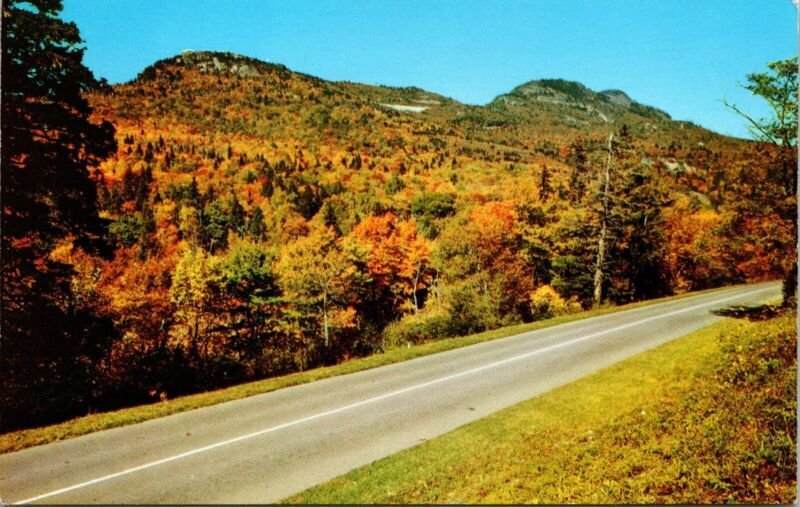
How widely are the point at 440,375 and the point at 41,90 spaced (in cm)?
1304

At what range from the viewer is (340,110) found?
19788 cm

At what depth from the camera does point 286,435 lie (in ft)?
30.7

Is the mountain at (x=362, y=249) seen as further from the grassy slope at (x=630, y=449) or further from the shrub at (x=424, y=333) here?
the grassy slope at (x=630, y=449)

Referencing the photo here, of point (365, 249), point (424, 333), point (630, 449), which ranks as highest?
point (365, 249)

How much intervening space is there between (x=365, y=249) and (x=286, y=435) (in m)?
42.6

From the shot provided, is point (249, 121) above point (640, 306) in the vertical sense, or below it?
above

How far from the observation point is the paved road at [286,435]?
7.25 metres

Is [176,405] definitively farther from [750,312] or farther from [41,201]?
[750,312]

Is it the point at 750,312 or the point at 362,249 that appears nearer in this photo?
the point at 750,312

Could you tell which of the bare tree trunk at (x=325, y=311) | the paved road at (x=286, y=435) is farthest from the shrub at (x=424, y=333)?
the bare tree trunk at (x=325, y=311)

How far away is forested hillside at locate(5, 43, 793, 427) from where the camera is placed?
55.1 feet

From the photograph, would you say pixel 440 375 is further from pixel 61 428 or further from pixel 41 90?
pixel 41 90

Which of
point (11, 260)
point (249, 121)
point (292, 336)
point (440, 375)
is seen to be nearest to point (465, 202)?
point (292, 336)

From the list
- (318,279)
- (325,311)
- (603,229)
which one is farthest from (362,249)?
(603,229)
